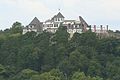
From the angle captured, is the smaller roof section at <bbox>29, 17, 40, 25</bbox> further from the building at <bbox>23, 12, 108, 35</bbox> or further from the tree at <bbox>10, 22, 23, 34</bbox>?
the tree at <bbox>10, 22, 23, 34</bbox>

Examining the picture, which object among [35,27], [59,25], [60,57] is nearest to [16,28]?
[35,27]

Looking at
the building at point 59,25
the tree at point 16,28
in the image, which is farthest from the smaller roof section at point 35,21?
the tree at point 16,28

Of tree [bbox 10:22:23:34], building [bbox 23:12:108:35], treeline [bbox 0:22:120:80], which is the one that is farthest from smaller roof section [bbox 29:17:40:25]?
treeline [bbox 0:22:120:80]

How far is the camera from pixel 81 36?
3999 inches

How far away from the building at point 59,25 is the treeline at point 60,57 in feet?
9.07

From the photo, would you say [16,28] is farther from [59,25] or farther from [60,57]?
[60,57]

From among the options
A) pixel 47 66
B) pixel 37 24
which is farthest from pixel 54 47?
pixel 37 24

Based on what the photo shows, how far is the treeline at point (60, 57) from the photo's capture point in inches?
3666

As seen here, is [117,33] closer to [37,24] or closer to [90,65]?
[37,24]

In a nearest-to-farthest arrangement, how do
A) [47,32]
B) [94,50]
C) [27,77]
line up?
[27,77]
[94,50]
[47,32]

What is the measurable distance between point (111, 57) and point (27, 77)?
501 inches

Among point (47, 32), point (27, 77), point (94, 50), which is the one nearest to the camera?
point (27, 77)

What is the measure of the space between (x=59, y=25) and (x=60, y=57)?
12185 millimetres

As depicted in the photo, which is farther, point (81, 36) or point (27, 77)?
point (81, 36)
